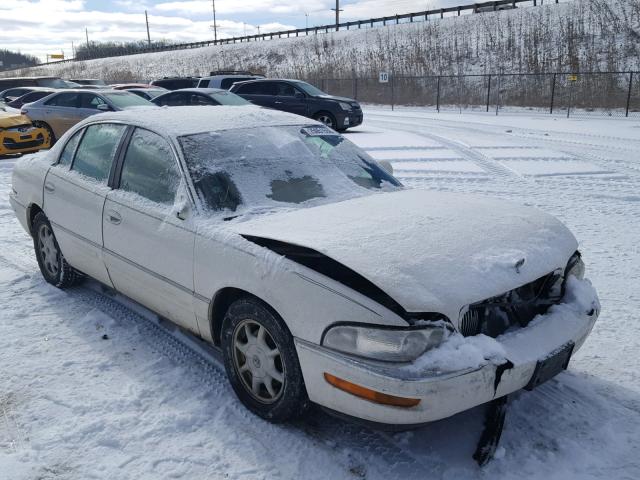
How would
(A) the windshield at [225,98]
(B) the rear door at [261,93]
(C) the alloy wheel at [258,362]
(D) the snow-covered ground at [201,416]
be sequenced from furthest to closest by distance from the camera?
(B) the rear door at [261,93] → (A) the windshield at [225,98] → (C) the alloy wheel at [258,362] → (D) the snow-covered ground at [201,416]

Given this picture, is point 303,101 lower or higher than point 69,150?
higher

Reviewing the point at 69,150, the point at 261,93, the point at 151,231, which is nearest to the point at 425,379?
the point at 151,231

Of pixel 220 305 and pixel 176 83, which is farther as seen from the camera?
pixel 176 83

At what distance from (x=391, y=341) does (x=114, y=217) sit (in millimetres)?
2236

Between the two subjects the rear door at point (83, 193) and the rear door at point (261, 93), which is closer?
the rear door at point (83, 193)

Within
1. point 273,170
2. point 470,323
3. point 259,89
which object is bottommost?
point 470,323

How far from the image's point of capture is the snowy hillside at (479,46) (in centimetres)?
3288

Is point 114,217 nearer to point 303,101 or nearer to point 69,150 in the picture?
point 69,150

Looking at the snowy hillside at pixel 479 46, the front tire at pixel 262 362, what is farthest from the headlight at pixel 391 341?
the snowy hillside at pixel 479 46

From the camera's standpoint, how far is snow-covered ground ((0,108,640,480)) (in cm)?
262

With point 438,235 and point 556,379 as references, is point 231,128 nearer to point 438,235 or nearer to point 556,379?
point 438,235

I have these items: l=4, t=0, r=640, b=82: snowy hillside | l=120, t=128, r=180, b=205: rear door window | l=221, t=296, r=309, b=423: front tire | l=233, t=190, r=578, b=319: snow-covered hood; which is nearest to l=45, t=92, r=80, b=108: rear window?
l=120, t=128, r=180, b=205: rear door window

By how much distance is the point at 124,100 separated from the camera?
42.8 feet

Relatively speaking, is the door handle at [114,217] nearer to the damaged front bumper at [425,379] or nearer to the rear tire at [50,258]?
the rear tire at [50,258]
